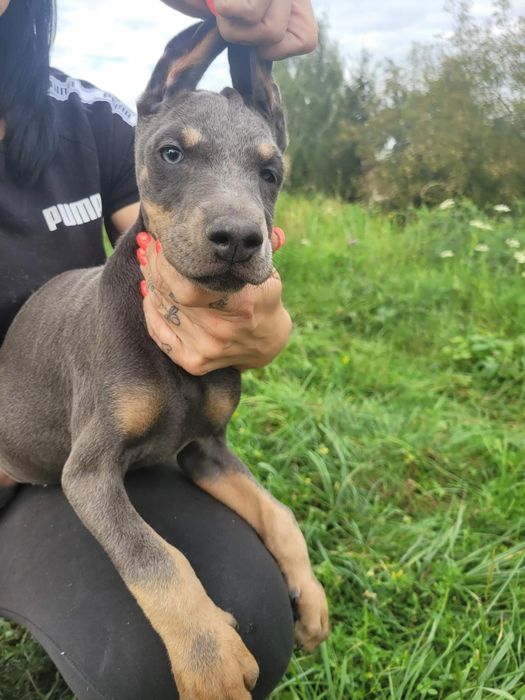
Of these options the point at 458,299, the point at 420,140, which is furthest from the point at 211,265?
the point at 420,140

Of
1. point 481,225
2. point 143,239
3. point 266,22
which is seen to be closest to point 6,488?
point 143,239

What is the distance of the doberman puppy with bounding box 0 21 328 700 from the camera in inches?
72.2

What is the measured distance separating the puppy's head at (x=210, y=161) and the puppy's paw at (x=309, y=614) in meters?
1.15

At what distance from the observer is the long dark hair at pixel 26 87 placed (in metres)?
2.65

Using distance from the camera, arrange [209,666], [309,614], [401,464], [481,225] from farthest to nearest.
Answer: [481,225]
[401,464]
[309,614]
[209,666]

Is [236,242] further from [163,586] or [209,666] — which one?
[209,666]

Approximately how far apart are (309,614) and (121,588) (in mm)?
677

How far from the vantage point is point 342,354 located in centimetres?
495

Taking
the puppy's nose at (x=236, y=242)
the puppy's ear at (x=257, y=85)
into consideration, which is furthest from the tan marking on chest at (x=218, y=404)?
the puppy's ear at (x=257, y=85)

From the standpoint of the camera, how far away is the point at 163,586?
1.85 meters

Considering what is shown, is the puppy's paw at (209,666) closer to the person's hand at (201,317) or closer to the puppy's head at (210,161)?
the person's hand at (201,317)

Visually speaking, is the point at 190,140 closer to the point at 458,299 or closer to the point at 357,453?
the point at 357,453

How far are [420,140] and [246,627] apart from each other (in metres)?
8.04

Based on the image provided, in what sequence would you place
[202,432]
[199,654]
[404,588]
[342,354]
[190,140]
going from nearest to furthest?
[199,654] → [190,140] → [202,432] → [404,588] → [342,354]
